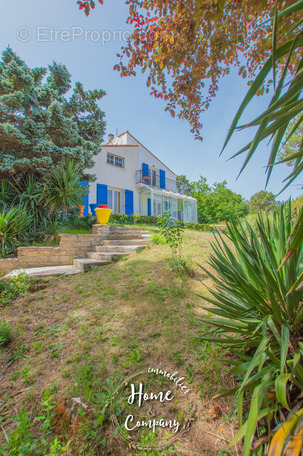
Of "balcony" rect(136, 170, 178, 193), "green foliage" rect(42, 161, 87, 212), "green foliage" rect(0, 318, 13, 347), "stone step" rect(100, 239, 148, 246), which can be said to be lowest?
"green foliage" rect(0, 318, 13, 347)

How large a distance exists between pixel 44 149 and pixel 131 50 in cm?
397

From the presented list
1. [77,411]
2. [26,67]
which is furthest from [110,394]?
[26,67]

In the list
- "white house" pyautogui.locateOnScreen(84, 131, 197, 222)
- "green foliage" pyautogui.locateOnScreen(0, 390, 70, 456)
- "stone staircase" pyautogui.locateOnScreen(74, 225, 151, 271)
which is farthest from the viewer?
"white house" pyautogui.locateOnScreen(84, 131, 197, 222)

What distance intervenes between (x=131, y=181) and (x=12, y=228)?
31.8 ft

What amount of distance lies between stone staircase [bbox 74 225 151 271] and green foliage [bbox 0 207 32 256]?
157 cm

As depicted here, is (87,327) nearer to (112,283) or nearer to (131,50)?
(112,283)

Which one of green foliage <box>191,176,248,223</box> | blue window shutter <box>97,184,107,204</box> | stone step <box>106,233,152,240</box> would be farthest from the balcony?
stone step <box>106,233,152,240</box>

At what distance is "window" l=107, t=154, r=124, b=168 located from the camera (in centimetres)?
1249

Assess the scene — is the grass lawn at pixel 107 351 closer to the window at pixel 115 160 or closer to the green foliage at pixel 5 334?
the green foliage at pixel 5 334

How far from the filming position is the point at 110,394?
141 cm

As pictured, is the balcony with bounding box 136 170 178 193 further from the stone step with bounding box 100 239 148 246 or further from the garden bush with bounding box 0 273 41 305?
the garden bush with bounding box 0 273 41 305

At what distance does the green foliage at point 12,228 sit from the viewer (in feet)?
14.4

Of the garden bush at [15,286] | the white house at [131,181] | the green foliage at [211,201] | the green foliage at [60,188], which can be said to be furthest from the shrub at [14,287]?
the green foliage at [211,201]

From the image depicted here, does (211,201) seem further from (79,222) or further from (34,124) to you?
(34,124)
